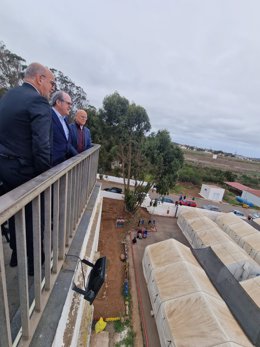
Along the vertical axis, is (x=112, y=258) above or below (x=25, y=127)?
below

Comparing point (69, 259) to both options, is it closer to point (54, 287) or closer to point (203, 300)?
point (54, 287)

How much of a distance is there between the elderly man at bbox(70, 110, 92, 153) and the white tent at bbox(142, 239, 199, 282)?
22.6 feet

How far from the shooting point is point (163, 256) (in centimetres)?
910

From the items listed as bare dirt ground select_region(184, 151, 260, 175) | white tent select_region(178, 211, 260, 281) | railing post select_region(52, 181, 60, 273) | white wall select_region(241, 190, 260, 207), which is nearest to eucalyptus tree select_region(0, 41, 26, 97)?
white tent select_region(178, 211, 260, 281)

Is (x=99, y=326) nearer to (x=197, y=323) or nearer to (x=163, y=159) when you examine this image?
(x=197, y=323)

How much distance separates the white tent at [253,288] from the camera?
7406 millimetres

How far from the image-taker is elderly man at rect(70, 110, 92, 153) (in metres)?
3.73

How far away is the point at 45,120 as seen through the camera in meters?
1.76

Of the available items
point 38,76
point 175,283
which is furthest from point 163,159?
point 38,76

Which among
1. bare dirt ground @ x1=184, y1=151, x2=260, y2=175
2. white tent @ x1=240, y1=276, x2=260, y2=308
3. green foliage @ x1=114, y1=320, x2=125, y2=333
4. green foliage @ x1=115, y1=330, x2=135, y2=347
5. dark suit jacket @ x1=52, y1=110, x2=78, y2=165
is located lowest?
bare dirt ground @ x1=184, y1=151, x2=260, y2=175

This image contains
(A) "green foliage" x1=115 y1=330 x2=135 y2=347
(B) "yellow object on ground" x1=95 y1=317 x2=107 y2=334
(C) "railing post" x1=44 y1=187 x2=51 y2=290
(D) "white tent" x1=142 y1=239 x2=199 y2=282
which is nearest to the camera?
(C) "railing post" x1=44 y1=187 x2=51 y2=290

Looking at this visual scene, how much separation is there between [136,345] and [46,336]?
261 inches

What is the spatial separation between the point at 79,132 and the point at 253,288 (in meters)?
8.86

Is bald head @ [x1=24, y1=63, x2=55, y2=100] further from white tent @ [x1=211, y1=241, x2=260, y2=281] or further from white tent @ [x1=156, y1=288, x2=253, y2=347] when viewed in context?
white tent @ [x1=211, y1=241, x2=260, y2=281]
